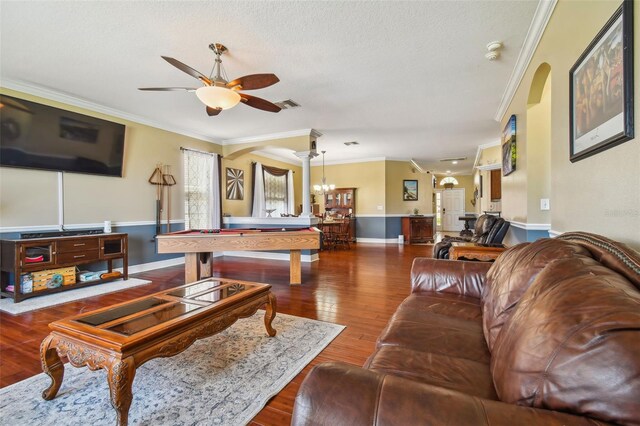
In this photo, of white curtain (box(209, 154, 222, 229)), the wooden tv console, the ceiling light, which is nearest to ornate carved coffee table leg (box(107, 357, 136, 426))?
the wooden tv console

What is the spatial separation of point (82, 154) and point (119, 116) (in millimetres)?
900

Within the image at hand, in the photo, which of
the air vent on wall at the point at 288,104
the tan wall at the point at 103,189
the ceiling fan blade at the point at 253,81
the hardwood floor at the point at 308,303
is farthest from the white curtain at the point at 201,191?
the ceiling fan blade at the point at 253,81

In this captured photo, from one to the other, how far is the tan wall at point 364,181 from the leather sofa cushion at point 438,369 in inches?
314

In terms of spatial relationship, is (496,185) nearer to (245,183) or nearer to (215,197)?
(245,183)

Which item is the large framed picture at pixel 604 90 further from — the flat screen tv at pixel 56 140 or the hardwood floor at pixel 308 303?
the flat screen tv at pixel 56 140

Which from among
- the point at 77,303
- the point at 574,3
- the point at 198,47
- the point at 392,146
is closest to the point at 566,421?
the point at 574,3

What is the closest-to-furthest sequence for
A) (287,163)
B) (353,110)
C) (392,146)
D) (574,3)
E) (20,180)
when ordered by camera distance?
(574,3) < (20,180) < (353,110) < (392,146) < (287,163)

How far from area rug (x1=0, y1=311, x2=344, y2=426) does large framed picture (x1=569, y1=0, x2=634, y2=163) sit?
7.21 ft

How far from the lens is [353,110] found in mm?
4730

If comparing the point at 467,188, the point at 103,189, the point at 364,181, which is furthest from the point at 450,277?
the point at 467,188

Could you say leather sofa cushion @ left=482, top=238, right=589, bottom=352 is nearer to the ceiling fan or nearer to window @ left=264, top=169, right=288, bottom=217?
the ceiling fan

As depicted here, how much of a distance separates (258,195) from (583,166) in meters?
6.77

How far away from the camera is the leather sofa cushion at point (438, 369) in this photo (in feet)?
3.42

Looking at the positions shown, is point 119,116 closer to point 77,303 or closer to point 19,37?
point 19,37
